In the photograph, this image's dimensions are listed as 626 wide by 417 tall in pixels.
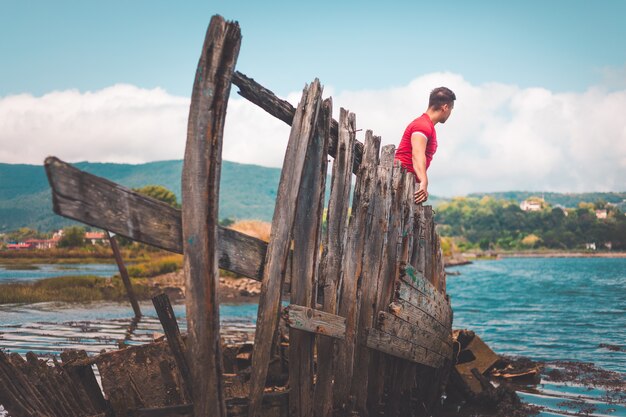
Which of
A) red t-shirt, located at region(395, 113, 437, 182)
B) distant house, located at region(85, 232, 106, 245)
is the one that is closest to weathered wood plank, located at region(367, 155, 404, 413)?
red t-shirt, located at region(395, 113, 437, 182)

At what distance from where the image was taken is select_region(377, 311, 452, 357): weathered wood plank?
639 cm

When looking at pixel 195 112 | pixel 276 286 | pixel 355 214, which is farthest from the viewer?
pixel 355 214

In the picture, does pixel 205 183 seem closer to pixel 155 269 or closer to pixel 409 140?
pixel 409 140

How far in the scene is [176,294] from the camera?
28.5m

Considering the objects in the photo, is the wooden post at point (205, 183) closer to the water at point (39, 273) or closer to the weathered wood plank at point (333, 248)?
the weathered wood plank at point (333, 248)

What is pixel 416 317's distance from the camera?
7.10 m

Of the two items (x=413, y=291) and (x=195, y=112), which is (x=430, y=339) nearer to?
(x=413, y=291)

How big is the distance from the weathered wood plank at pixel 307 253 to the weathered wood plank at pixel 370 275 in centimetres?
100

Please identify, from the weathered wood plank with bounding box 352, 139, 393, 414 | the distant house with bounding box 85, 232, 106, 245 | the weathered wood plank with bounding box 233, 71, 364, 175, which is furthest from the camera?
the distant house with bounding box 85, 232, 106, 245

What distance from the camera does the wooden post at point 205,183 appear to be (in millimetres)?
3943

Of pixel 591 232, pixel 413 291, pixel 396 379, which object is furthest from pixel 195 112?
pixel 591 232

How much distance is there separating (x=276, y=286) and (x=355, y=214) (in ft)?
5.22

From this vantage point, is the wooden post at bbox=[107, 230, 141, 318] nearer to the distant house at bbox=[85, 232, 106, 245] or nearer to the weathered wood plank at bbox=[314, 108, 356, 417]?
the weathered wood plank at bbox=[314, 108, 356, 417]

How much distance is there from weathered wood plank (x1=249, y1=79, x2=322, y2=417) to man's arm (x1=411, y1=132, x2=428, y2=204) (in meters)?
2.72
